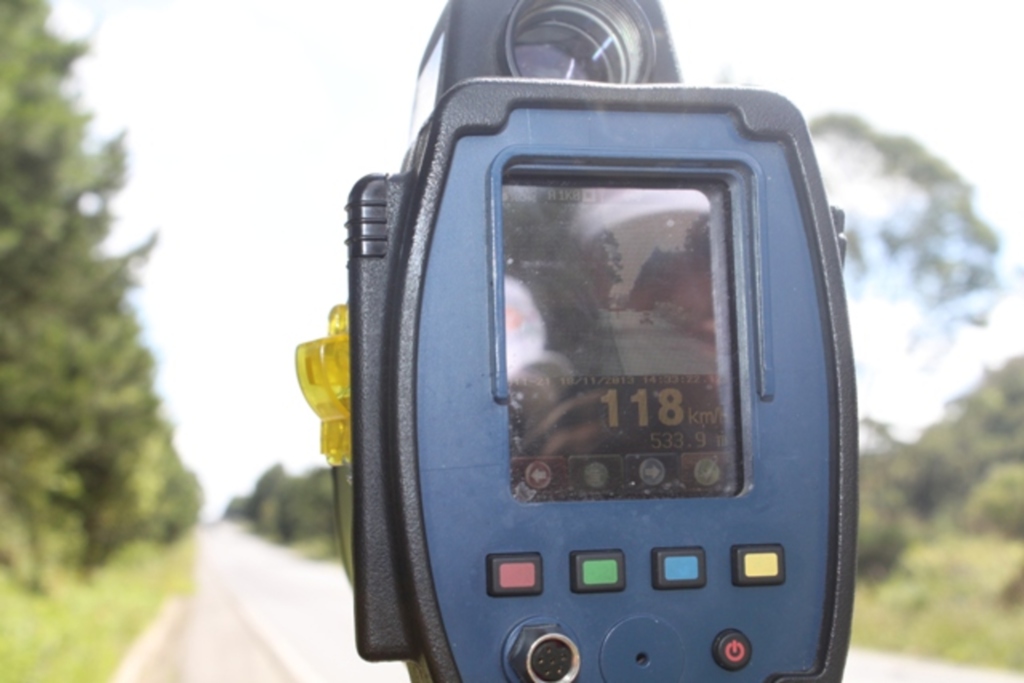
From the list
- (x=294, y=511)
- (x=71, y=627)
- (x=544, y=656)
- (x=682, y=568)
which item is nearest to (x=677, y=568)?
(x=682, y=568)

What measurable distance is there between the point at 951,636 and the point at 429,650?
15.0 metres

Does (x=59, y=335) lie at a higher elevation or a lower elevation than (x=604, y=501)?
higher

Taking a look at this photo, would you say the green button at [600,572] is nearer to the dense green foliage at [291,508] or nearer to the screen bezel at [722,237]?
the screen bezel at [722,237]

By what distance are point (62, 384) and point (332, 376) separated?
61.3ft

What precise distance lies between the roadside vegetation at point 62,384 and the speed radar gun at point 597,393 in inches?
346

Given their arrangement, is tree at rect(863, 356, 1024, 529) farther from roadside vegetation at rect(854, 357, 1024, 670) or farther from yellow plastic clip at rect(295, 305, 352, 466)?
yellow plastic clip at rect(295, 305, 352, 466)

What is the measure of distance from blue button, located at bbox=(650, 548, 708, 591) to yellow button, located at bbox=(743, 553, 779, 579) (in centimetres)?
6

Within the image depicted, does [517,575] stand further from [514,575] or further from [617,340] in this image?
[617,340]

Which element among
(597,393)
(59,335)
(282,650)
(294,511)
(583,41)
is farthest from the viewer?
(294,511)

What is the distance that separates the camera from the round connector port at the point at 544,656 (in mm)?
1665

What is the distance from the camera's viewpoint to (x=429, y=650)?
1677 mm

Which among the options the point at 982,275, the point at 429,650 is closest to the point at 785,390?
the point at 429,650

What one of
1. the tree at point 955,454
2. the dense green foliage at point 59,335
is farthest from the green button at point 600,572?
the tree at point 955,454

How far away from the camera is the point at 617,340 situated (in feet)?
5.94
